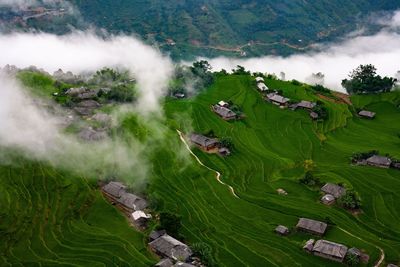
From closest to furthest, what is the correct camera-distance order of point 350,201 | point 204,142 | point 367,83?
point 350,201, point 204,142, point 367,83

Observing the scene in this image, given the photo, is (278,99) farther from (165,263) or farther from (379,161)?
(165,263)

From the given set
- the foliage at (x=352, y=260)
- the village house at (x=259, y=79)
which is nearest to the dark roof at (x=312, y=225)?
the foliage at (x=352, y=260)

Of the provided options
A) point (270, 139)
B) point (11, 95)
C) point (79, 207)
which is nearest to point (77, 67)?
point (11, 95)

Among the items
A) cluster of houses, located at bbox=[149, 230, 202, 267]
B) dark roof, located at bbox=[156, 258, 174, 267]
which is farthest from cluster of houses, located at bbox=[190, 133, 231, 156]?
dark roof, located at bbox=[156, 258, 174, 267]

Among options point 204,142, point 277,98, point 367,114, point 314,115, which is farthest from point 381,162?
point 277,98

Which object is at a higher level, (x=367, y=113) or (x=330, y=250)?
(x=367, y=113)

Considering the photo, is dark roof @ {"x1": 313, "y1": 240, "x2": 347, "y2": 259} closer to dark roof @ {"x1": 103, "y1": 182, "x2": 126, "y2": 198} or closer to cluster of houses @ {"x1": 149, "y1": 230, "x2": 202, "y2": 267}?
cluster of houses @ {"x1": 149, "y1": 230, "x2": 202, "y2": 267}
